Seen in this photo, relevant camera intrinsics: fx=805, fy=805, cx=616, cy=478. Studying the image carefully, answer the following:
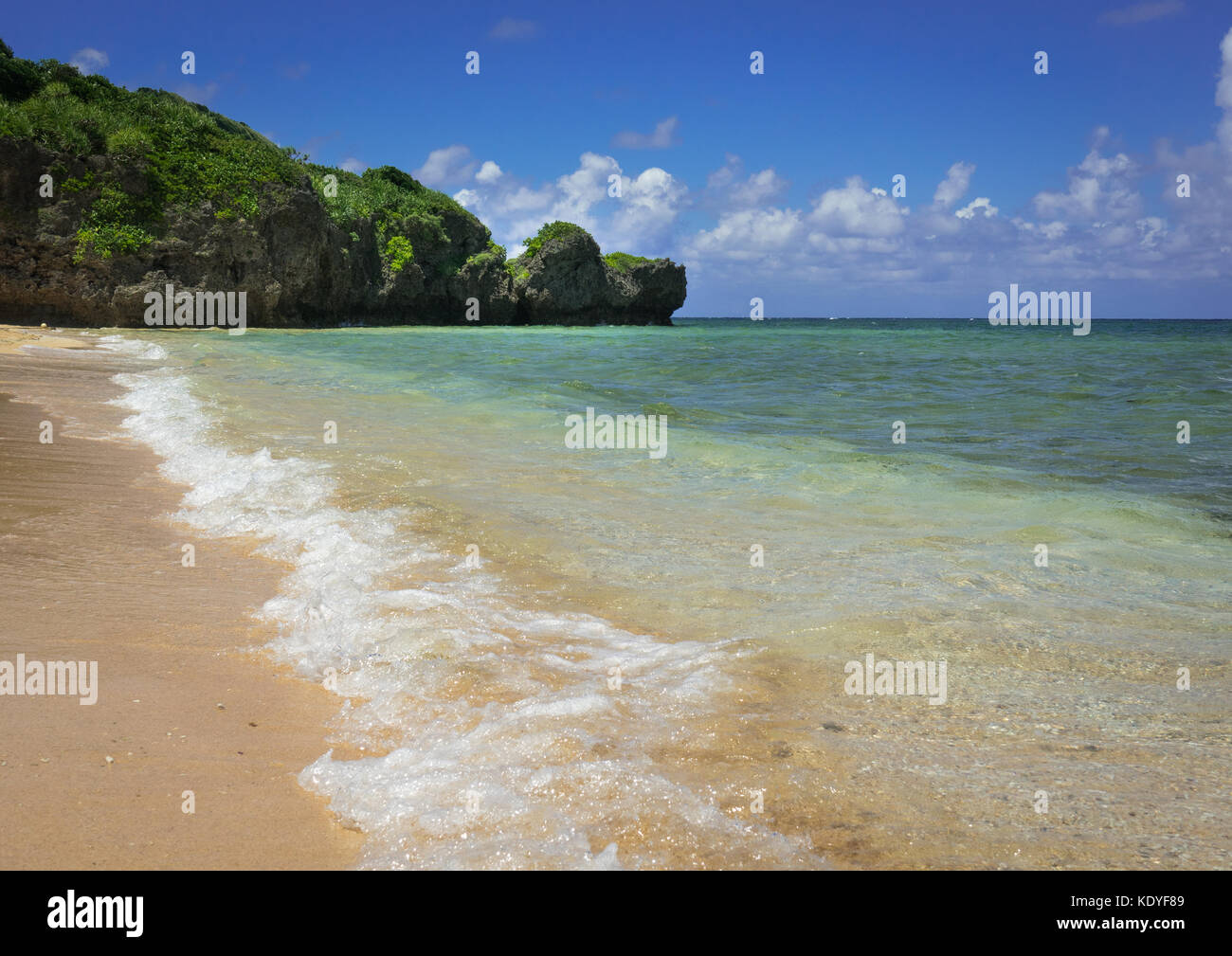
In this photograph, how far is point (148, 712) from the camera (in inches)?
109

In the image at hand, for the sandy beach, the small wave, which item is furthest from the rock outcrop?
the sandy beach

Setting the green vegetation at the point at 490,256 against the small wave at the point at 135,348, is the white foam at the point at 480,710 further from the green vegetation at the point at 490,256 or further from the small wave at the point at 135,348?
the green vegetation at the point at 490,256

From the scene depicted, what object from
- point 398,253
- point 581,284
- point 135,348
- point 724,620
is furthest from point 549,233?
point 724,620

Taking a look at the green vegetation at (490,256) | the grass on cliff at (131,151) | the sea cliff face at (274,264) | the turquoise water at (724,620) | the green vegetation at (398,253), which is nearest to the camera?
the turquoise water at (724,620)

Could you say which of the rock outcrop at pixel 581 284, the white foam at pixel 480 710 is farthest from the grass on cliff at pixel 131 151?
the white foam at pixel 480 710

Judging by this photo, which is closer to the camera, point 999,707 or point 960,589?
point 999,707

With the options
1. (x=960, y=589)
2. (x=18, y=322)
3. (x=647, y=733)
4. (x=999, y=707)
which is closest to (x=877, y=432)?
(x=960, y=589)

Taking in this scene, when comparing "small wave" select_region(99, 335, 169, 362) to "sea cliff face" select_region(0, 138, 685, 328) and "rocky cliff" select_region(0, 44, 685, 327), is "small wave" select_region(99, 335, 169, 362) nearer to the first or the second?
"sea cliff face" select_region(0, 138, 685, 328)

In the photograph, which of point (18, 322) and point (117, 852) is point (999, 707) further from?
point (18, 322)

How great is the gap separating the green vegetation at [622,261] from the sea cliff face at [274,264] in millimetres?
6072

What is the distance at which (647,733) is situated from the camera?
2654mm

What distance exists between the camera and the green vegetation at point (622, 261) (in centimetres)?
6956

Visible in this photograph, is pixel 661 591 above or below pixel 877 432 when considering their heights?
below

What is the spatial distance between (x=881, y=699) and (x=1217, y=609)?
2.29m
